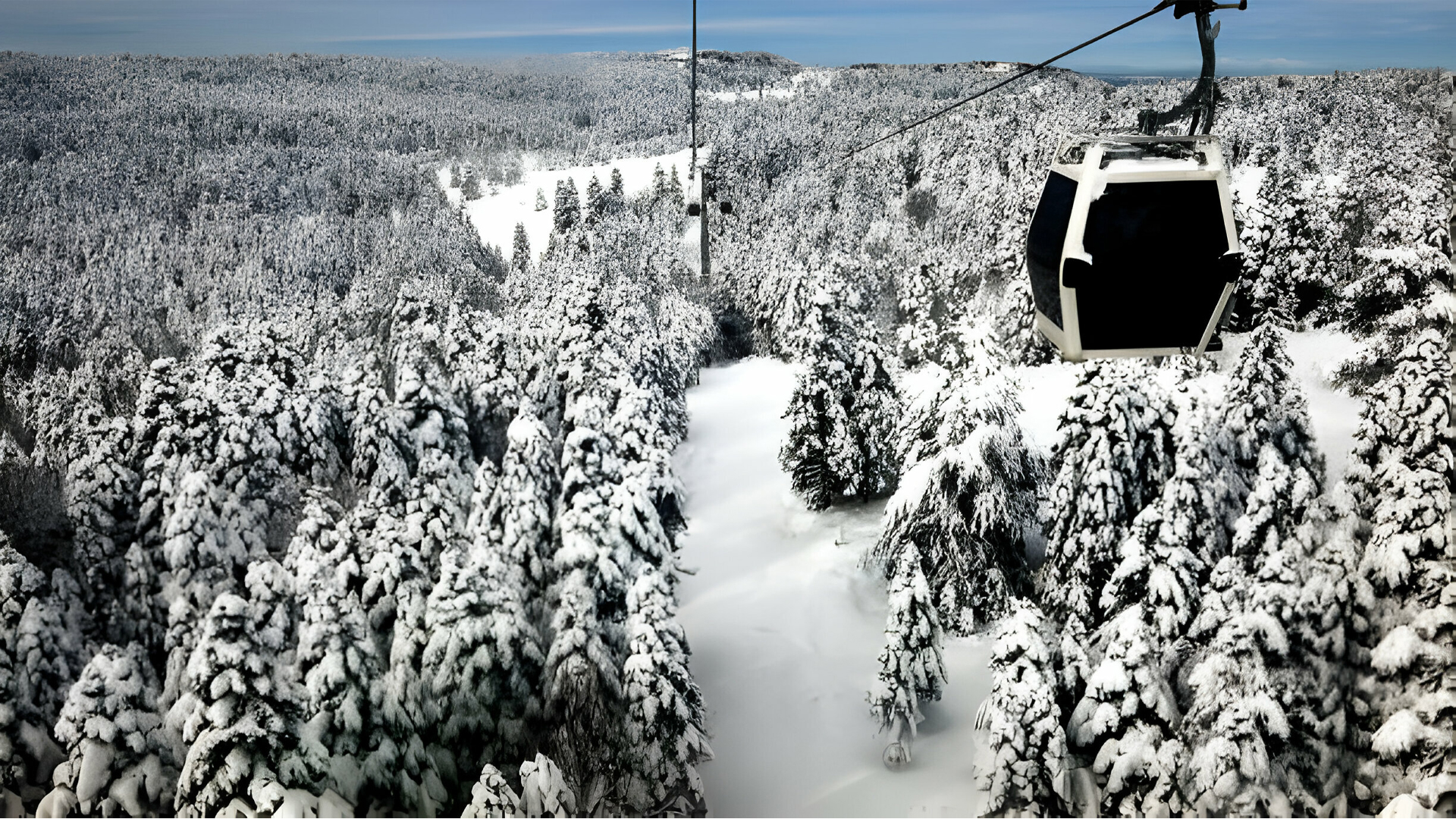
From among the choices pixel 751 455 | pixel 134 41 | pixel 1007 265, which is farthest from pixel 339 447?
pixel 1007 265

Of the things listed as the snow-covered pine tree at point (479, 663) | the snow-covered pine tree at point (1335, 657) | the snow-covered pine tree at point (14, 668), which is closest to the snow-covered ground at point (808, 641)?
the snow-covered pine tree at point (1335, 657)

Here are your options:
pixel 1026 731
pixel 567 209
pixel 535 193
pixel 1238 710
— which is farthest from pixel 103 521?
pixel 535 193

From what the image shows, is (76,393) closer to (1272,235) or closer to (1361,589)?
(1361,589)

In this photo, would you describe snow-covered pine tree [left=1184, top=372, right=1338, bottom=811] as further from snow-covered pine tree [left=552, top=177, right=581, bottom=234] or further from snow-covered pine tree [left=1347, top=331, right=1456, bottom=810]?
snow-covered pine tree [left=552, top=177, right=581, bottom=234]

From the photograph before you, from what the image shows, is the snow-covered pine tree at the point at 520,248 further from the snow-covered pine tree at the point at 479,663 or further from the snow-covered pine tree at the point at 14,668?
the snow-covered pine tree at the point at 479,663

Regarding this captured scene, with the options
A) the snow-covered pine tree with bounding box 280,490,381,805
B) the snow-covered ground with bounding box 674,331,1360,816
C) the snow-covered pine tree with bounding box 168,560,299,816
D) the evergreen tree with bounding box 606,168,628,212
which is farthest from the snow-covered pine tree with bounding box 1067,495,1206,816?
the evergreen tree with bounding box 606,168,628,212

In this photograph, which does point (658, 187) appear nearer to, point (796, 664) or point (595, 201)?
point (595, 201)

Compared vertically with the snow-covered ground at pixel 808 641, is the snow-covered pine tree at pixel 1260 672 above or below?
above
